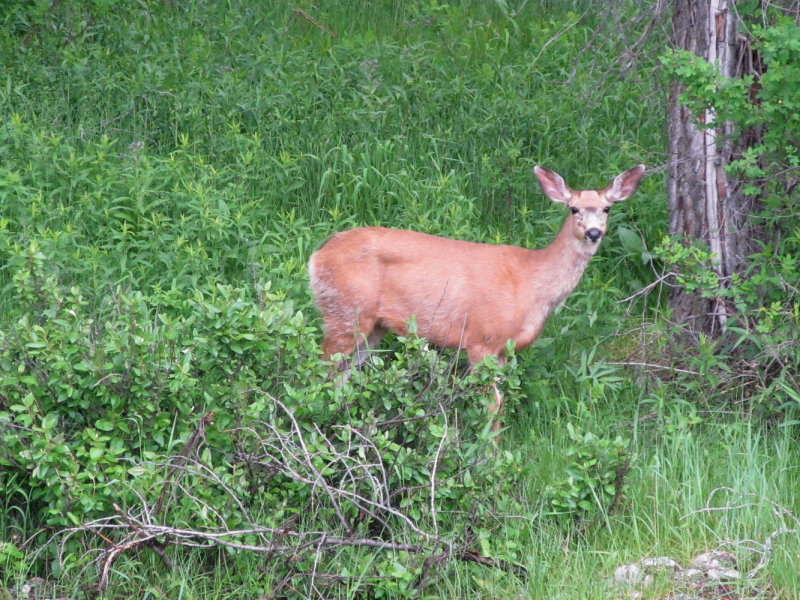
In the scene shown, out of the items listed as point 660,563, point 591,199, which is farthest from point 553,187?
point 660,563

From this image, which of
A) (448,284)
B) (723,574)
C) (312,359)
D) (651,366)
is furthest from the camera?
(448,284)

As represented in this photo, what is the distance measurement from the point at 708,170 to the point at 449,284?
164 centimetres

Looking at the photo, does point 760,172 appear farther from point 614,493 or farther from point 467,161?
point 467,161

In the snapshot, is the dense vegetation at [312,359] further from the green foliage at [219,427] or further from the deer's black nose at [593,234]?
the deer's black nose at [593,234]

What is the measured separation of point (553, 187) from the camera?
20.6ft

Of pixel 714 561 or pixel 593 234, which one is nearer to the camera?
pixel 714 561

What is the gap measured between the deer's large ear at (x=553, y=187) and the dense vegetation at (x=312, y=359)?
0.68m

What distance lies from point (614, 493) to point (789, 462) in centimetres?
117

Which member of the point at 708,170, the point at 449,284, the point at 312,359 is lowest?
the point at 449,284

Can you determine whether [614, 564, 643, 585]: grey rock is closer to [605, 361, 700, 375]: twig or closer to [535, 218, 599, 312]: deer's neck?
[605, 361, 700, 375]: twig

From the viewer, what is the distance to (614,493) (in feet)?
14.8

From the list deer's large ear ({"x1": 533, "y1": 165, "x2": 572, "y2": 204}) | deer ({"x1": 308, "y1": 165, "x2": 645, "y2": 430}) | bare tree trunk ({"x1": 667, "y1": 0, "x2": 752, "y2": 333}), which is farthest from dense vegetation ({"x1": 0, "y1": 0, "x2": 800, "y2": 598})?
deer's large ear ({"x1": 533, "y1": 165, "x2": 572, "y2": 204})

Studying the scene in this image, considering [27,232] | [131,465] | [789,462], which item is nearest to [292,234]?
[27,232]

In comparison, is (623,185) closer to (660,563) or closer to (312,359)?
(312,359)
